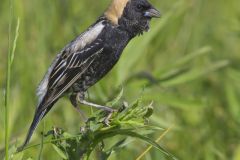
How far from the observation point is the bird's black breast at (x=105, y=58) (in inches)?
175

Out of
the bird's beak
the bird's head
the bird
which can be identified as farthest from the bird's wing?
the bird's beak

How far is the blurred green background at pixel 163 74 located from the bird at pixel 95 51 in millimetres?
175

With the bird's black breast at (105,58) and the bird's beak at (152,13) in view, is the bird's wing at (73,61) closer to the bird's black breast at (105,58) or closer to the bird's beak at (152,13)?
the bird's black breast at (105,58)

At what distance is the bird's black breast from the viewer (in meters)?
4.44

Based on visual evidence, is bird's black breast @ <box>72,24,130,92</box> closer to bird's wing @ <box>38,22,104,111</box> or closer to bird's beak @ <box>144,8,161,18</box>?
bird's wing @ <box>38,22,104,111</box>

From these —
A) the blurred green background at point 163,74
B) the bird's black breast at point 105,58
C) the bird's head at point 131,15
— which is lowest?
the blurred green background at point 163,74

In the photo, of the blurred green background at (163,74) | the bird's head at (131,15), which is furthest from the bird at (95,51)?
the blurred green background at (163,74)

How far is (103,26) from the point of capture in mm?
4543

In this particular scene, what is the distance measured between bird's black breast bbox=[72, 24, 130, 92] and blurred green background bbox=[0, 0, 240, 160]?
169 mm

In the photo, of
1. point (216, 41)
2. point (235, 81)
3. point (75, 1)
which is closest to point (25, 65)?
point (75, 1)

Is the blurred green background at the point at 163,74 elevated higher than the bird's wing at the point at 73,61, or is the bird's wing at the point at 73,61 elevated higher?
the bird's wing at the point at 73,61

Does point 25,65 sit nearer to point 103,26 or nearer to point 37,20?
point 37,20

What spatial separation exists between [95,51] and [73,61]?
131 mm

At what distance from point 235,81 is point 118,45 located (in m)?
1.33
